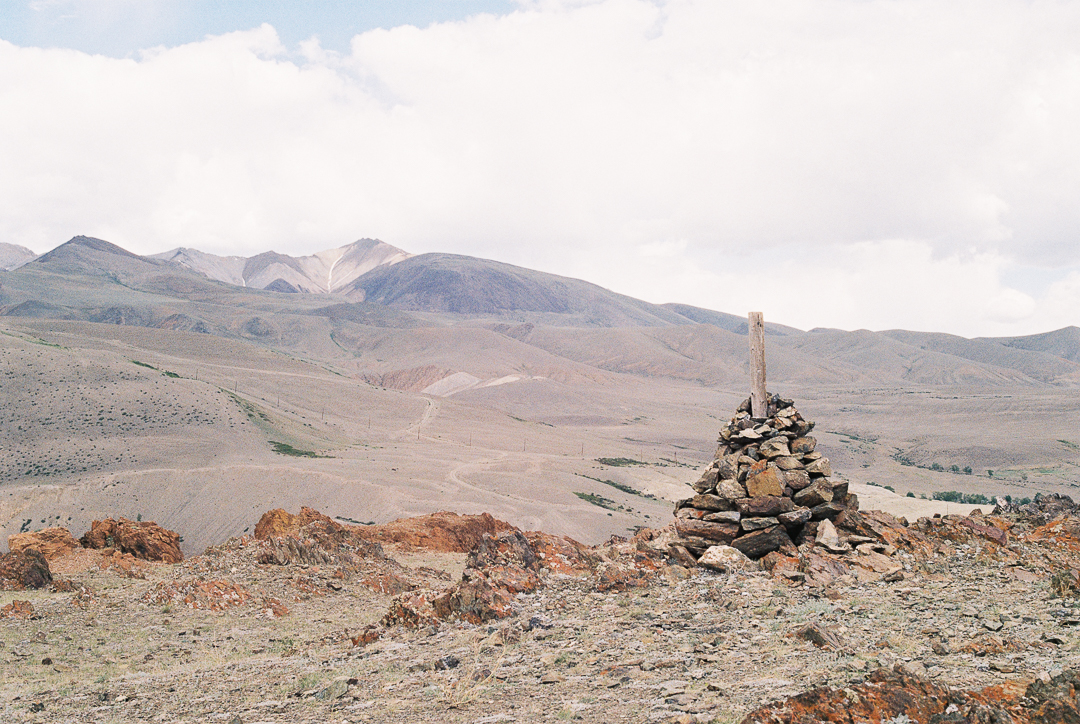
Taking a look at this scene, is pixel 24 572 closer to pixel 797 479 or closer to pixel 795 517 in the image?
pixel 795 517

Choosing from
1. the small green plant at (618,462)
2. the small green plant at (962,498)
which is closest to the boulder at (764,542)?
the small green plant at (962,498)

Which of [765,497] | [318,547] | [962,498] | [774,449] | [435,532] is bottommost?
[962,498]

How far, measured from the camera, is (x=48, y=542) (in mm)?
18859

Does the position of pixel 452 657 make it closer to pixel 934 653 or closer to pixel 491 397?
pixel 934 653

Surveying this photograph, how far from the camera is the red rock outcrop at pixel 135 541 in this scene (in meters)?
19.2

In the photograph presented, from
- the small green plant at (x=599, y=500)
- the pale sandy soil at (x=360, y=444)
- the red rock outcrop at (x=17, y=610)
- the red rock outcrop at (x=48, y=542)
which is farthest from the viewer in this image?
the small green plant at (x=599, y=500)

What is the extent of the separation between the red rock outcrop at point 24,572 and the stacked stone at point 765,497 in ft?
45.6

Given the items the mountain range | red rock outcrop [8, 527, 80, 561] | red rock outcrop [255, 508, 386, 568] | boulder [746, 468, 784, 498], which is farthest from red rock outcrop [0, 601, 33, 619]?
the mountain range

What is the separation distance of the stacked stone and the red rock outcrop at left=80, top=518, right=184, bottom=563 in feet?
50.1

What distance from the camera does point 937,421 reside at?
119750 millimetres

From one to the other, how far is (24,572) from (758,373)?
16.1m

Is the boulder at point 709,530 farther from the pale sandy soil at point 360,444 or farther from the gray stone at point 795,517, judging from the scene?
the pale sandy soil at point 360,444

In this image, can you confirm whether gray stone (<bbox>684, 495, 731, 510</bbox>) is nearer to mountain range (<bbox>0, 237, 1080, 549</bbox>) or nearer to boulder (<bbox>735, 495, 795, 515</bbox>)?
boulder (<bbox>735, 495, 795, 515</bbox>)

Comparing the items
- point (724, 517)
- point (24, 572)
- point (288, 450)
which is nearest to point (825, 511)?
point (724, 517)
